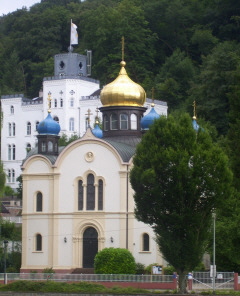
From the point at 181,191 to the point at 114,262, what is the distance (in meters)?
13.4

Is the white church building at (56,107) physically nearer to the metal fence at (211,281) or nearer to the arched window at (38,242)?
the arched window at (38,242)

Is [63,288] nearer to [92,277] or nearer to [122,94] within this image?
[92,277]

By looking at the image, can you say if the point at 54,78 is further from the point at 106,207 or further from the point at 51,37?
the point at 106,207

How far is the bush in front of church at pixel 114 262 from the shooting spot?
7400 cm

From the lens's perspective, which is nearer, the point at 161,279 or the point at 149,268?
the point at 161,279

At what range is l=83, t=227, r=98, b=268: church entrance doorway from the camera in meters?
78.1

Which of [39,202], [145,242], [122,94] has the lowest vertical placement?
[145,242]

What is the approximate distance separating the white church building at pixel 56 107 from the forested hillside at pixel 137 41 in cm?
444

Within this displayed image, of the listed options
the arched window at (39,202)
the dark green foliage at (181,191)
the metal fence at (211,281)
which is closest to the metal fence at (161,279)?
the metal fence at (211,281)

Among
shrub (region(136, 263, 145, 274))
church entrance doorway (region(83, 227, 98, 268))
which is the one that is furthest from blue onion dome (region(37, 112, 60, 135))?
shrub (region(136, 263, 145, 274))

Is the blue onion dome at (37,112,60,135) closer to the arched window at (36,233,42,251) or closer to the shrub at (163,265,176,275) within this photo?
the arched window at (36,233,42,251)

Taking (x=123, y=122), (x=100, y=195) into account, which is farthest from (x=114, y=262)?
(x=123, y=122)

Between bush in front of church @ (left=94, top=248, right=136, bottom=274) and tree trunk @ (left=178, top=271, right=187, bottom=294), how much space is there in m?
11.9

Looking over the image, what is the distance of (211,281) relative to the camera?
66.3 metres
